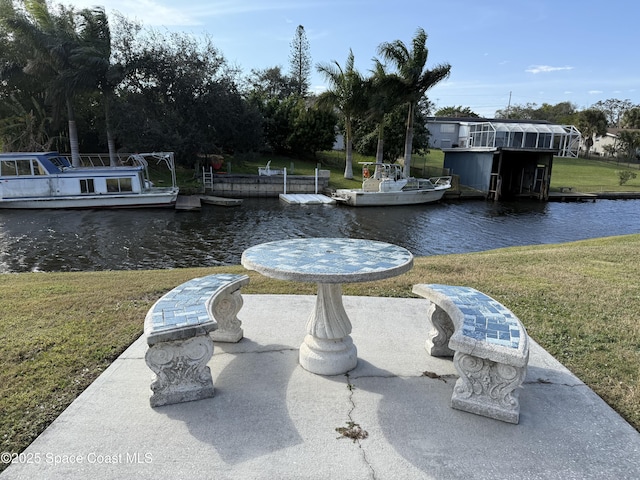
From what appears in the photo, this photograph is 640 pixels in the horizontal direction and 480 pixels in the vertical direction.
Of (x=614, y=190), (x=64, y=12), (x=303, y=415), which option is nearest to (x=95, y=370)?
(x=303, y=415)

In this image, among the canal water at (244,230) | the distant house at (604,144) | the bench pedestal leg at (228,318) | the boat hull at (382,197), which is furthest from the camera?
the distant house at (604,144)

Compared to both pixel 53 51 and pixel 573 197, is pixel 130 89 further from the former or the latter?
pixel 573 197

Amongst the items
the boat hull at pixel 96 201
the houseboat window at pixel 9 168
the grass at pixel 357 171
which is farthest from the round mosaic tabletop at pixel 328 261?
the grass at pixel 357 171

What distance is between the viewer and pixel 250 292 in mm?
6266

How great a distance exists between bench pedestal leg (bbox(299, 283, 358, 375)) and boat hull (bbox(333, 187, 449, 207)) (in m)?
20.2

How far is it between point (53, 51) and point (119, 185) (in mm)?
9875

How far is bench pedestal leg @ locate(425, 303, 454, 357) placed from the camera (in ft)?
13.9

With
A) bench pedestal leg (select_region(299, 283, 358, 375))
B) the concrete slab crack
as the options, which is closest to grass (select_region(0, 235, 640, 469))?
bench pedestal leg (select_region(299, 283, 358, 375))

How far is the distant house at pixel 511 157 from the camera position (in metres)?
29.4

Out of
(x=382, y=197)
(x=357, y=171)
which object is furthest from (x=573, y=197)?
(x=357, y=171)

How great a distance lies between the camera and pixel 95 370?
12.8 ft

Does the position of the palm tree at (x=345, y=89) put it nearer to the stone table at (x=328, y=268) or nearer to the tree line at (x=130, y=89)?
the tree line at (x=130, y=89)

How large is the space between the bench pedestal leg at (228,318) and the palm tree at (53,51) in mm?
25799

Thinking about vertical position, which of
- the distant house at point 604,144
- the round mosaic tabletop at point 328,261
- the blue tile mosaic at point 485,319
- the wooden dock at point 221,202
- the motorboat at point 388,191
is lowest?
the wooden dock at point 221,202
